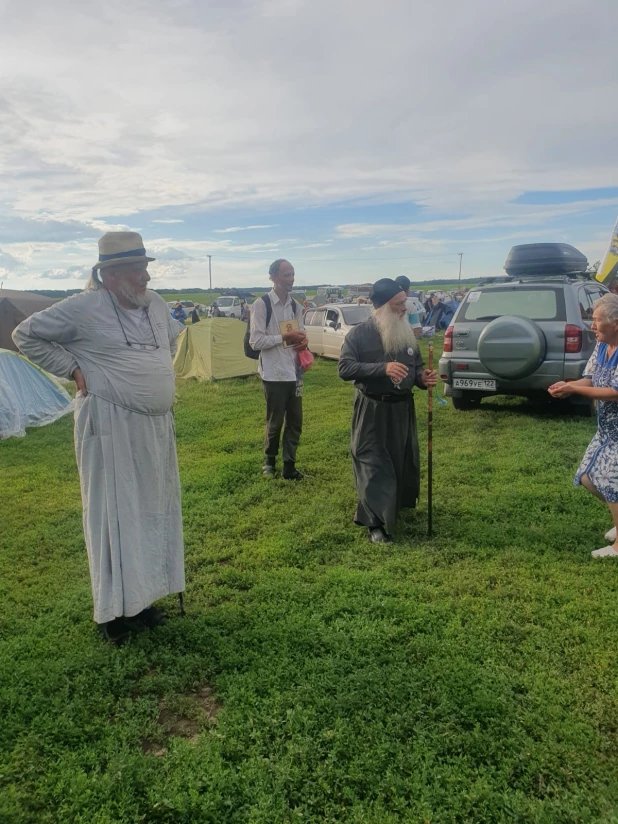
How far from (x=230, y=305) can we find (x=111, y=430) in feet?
131

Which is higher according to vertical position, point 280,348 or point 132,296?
point 132,296

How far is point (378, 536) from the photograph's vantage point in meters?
4.47

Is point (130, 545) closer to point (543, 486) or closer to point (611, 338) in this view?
point (611, 338)

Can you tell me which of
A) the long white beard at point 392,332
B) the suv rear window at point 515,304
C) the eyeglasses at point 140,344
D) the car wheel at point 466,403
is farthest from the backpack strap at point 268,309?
the car wheel at point 466,403

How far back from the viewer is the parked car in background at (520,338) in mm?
7508

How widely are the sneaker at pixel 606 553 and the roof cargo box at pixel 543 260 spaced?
8479 mm

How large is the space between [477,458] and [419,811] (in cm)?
481

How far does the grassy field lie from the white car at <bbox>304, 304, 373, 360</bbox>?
450 inches

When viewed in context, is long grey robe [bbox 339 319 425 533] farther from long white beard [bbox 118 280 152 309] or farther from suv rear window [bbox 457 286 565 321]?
suv rear window [bbox 457 286 565 321]

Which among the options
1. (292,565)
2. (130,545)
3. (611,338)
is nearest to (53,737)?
(130,545)

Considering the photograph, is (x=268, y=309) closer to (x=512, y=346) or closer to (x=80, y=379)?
(x=80, y=379)

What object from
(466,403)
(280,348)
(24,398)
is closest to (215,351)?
(24,398)

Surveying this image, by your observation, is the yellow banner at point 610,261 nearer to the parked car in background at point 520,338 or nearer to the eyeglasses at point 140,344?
the parked car in background at point 520,338

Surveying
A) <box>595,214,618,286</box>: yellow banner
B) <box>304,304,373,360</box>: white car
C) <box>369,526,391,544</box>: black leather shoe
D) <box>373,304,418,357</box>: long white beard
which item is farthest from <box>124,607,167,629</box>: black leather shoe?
<box>304,304,373,360</box>: white car
